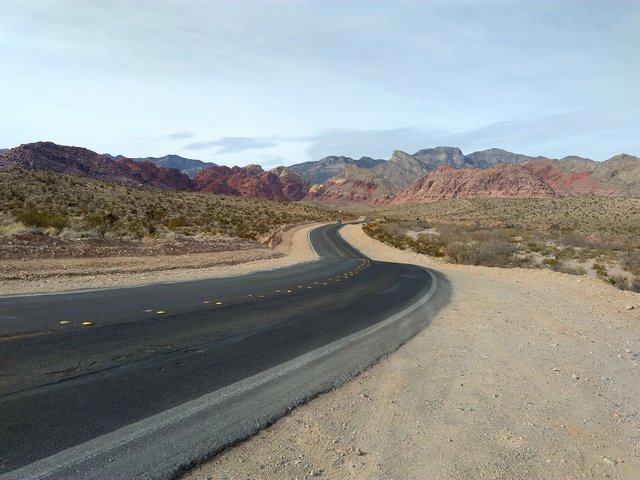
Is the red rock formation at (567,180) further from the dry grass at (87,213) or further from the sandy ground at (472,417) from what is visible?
the sandy ground at (472,417)

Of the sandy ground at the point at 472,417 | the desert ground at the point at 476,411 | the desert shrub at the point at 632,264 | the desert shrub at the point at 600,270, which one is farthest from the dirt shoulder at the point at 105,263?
the desert shrub at the point at 632,264

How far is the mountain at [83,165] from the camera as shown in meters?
105

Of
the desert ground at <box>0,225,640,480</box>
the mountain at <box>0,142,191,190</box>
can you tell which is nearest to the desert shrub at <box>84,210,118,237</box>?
the desert ground at <box>0,225,640,480</box>

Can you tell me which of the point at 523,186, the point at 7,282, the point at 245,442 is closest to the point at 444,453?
the point at 245,442

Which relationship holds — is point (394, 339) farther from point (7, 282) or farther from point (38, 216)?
point (38, 216)

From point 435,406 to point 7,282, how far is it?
12.0 m

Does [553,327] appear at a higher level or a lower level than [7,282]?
lower

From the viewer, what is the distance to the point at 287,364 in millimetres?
6836

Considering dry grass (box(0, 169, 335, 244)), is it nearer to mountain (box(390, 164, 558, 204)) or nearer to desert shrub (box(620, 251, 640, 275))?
desert shrub (box(620, 251, 640, 275))

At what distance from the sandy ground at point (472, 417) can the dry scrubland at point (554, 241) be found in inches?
512

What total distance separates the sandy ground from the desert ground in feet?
0.06

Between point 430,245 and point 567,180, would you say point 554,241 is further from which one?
point 567,180

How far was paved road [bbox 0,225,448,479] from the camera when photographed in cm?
402

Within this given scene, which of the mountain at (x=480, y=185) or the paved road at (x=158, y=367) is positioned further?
the mountain at (x=480, y=185)
